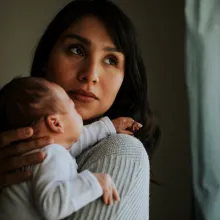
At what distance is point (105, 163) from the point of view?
0.81m

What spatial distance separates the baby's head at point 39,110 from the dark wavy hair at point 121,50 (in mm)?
379

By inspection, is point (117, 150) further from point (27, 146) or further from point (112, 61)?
point (112, 61)

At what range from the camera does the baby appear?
0.69 metres

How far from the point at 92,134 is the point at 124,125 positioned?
177mm

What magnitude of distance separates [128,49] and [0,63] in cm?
116

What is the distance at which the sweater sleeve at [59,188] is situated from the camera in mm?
686

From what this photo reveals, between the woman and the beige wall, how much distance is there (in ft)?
2.10

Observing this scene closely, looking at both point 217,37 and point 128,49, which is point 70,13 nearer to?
point 128,49

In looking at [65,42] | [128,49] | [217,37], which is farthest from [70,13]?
[217,37]

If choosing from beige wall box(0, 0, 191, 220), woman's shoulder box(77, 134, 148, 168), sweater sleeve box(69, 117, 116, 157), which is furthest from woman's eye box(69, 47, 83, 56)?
beige wall box(0, 0, 191, 220)

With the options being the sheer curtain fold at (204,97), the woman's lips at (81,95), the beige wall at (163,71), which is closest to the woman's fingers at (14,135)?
the woman's lips at (81,95)

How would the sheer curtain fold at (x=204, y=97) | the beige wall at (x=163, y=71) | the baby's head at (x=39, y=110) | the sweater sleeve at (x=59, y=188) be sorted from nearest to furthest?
the sweater sleeve at (x=59, y=188) → the baby's head at (x=39, y=110) → the sheer curtain fold at (x=204, y=97) → the beige wall at (x=163, y=71)

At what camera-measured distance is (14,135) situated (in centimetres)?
78

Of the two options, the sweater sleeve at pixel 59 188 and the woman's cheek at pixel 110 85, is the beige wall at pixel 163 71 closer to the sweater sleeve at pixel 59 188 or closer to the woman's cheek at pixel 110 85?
the woman's cheek at pixel 110 85
